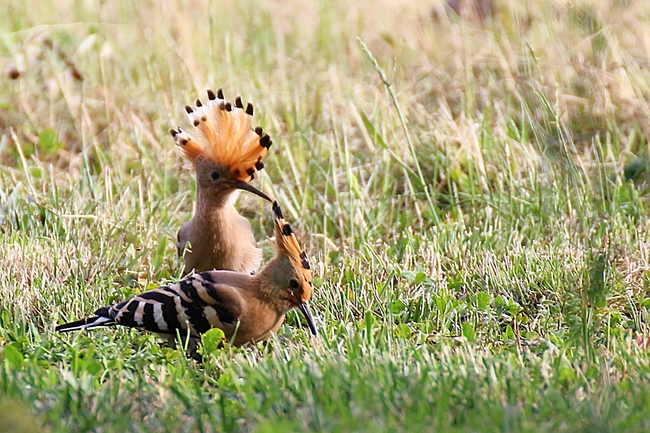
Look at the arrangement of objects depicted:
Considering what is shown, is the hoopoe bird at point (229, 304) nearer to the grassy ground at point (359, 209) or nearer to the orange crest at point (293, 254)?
the orange crest at point (293, 254)

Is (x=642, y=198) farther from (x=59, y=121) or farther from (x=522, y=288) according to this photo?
(x=59, y=121)

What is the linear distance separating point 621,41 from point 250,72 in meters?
2.79

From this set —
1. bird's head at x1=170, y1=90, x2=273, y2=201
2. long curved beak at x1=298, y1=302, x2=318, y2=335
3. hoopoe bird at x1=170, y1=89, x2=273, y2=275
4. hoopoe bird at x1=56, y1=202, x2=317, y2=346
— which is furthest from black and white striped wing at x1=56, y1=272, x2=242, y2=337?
bird's head at x1=170, y1=90, x2=273, y2=201

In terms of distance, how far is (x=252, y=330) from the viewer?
367 centimetres

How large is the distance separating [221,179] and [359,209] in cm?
103

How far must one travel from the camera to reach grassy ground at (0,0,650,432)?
2.86m

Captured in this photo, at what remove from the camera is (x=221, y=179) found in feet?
15.3

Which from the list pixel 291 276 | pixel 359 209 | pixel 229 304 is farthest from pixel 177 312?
pixel 359 209

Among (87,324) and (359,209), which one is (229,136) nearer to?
(359,209)

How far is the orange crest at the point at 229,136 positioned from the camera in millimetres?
4551

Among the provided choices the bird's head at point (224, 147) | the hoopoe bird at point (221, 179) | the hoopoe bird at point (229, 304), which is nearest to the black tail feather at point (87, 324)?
the hoopoe bird at point (229, 304)

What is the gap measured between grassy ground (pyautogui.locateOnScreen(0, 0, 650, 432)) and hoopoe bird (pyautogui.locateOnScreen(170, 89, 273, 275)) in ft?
1.02

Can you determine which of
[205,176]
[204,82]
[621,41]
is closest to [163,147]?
[204,82]

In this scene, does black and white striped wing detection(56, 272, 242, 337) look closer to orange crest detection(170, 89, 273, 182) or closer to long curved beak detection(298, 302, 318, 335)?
long curved beak detection(298, 302, 318, 335)
